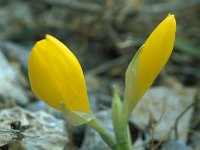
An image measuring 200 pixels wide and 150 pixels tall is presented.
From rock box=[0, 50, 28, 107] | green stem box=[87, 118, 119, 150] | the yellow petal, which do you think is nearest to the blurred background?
rock box=[0, 50, 28, 107]

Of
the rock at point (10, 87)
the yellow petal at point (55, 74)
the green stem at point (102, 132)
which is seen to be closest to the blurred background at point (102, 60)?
the rock at point (10, 87)

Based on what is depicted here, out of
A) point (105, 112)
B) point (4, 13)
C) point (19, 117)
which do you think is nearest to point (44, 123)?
point (19, 117)

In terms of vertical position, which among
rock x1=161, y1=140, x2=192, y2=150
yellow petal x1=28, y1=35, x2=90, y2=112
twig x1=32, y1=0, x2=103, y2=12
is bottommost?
rock x1=161, y1=140, x2=192, y2=150

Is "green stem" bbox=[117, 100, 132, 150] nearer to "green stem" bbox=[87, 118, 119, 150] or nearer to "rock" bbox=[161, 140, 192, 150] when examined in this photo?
"green stem" bbox=[87, 118, 119, 150]

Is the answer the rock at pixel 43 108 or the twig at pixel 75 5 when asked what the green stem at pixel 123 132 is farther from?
the twig at pixel 75 5

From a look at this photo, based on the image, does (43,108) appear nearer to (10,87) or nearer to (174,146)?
(10,87)

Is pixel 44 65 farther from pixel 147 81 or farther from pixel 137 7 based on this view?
pixel 137 7

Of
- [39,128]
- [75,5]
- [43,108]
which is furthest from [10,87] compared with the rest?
[75,5]
